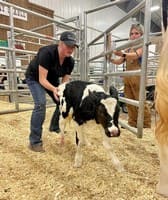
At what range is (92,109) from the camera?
195cm

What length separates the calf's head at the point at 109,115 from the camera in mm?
1786

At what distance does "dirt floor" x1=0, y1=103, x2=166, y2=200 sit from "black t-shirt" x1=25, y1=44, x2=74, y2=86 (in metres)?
0.72

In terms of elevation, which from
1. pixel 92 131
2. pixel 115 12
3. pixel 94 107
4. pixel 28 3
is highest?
pixel 115 12

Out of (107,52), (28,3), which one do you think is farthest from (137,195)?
(28,3)

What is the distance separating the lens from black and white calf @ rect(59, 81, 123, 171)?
183 cm

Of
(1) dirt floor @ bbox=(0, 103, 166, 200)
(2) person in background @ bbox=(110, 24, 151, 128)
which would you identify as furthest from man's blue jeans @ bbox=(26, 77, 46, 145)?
(2) person in background @ bbox=(110, 24, 151, 128)

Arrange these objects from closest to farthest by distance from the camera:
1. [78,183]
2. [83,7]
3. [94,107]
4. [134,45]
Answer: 1. [78,183]
2. [94,107]
3. [134,45]
4. [83,7]

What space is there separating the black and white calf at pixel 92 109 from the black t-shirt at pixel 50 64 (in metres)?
0.27

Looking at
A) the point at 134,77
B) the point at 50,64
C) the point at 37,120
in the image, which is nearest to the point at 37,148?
the point at 37,120

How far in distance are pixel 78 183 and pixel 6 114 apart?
7.71ft

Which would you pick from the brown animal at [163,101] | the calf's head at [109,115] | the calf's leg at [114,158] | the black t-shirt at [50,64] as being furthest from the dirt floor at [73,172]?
the brown animal at [163,101]

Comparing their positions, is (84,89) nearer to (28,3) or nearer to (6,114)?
(6,114)

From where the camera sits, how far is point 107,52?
3295 millimetres

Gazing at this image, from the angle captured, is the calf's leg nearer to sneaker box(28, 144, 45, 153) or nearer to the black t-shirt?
sneaker box(28, 144, 45, 153)
